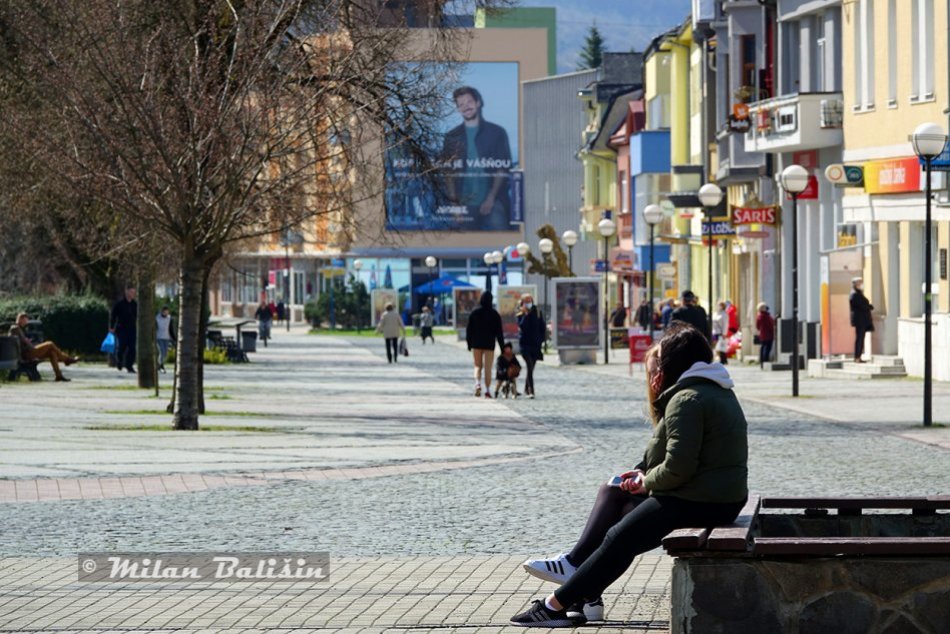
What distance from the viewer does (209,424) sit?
2469 centimetres

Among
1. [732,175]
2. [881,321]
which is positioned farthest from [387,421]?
[732,175]

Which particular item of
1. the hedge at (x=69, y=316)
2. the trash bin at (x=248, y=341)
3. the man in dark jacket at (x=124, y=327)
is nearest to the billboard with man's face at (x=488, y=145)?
the trash bin at (x=248, y=341)

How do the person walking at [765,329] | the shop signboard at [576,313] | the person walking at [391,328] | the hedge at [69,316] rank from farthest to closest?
the person walking at [391,328] < the shop signboard at [576,313] < the hedge at [69,316] < the person walking at [765,329]

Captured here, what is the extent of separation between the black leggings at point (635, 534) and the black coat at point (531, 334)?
24188 mm

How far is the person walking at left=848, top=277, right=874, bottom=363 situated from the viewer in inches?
1511

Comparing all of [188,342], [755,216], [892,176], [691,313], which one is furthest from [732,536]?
[755,216]

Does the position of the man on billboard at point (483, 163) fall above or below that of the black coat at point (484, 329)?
above

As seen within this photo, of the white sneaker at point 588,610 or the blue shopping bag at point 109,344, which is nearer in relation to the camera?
the white sneaker at point 588,610

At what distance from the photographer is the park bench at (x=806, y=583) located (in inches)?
311

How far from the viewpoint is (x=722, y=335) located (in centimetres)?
4622

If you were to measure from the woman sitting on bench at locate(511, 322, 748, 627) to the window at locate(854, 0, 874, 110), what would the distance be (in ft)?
106

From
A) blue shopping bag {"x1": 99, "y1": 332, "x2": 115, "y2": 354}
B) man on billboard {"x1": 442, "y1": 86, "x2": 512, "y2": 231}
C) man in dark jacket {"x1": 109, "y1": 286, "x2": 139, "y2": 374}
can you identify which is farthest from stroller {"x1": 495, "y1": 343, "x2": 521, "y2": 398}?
man on billboard {"x1": 442, "y1": 86, "x2": 512, "y2": 231}

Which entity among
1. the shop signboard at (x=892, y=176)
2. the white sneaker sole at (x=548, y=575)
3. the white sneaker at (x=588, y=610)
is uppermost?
the shop signboard at (x=892, y=176)

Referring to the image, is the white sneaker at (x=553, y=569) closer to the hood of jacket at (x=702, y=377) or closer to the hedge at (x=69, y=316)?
the hood of jacket at (x=702, y=377)
